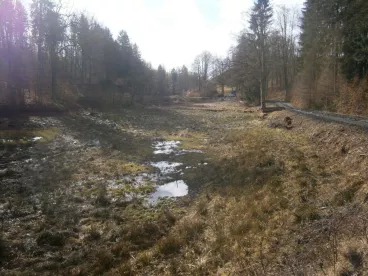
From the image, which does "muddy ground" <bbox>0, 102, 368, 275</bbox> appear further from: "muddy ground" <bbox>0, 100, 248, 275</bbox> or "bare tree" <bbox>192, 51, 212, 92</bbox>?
"bare tree" <bbox>192, 51, 212, 92</bbox>

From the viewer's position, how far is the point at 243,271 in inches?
208

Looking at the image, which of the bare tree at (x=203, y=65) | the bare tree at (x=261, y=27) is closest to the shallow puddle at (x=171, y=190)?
the bare tree at (x=261, y=27)

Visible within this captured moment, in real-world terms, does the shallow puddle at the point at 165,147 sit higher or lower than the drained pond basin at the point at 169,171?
higher

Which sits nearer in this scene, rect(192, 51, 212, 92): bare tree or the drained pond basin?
the drained pond basin

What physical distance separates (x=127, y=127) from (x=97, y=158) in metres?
12.9

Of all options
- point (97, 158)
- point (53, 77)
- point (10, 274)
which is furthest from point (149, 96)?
point (10, 274)

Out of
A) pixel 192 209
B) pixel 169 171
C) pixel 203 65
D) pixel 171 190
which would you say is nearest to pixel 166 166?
pixel 169 171

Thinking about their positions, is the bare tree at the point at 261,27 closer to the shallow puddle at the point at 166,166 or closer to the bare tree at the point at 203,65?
the shallow puddle at the point at 166,166

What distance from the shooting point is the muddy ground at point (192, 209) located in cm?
584

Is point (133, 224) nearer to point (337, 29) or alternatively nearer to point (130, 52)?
point (337, 29)

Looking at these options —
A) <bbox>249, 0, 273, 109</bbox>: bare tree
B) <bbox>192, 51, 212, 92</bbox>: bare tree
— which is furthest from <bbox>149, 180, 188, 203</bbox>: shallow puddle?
<bbox>192, 51, 212, 92</bbox>: bare tree

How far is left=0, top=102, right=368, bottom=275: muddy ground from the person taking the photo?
19.2 ft

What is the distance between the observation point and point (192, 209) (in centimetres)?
941

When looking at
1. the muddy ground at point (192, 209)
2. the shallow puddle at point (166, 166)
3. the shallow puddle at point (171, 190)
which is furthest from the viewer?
the shallow puddle at point (166, 166)
